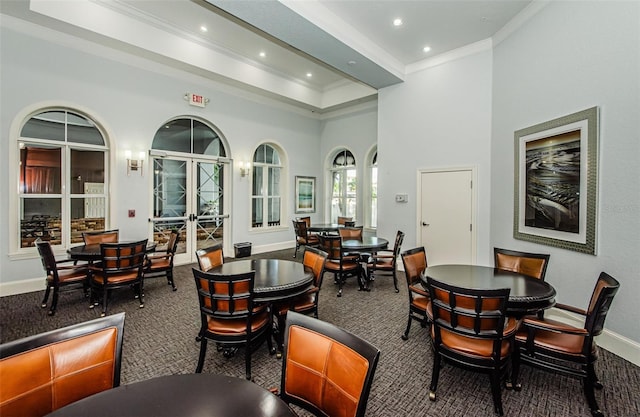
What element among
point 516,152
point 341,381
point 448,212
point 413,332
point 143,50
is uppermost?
point 143,50

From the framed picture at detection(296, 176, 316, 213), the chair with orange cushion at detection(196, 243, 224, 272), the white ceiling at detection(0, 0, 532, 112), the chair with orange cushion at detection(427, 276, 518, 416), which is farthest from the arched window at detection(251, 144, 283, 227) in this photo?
the chair with orange cushion at detection(427, 276, 518, 416)

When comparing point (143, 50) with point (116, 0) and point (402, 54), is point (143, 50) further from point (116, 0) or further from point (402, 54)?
point (402, 54)

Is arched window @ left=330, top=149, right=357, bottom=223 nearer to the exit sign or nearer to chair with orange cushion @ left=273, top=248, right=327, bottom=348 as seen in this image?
the exit sign

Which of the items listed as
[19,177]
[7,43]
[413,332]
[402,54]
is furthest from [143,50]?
[413,332]

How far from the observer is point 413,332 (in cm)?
335

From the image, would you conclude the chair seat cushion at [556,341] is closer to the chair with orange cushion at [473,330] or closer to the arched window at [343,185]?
the chair with orange cushion at [473,330]

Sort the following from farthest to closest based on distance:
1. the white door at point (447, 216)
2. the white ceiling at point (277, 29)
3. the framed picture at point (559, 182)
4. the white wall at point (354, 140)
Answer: the white wall at point (354, 140), the white door at point (447, 216), the white ceiling at point (277, 29), the framed picture at point (559, 182)

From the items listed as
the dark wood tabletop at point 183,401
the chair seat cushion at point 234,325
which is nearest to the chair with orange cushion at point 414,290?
the chair seat cushion at point 234,325

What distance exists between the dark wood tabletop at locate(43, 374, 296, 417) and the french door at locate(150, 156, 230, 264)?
5576 millimetres

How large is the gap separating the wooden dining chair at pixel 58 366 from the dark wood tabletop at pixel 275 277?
46.4 inches

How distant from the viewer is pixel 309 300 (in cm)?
303

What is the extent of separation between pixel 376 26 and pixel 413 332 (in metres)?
4.70

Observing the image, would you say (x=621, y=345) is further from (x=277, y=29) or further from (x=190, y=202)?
(x=190, y=202)

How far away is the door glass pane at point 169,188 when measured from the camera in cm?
620
